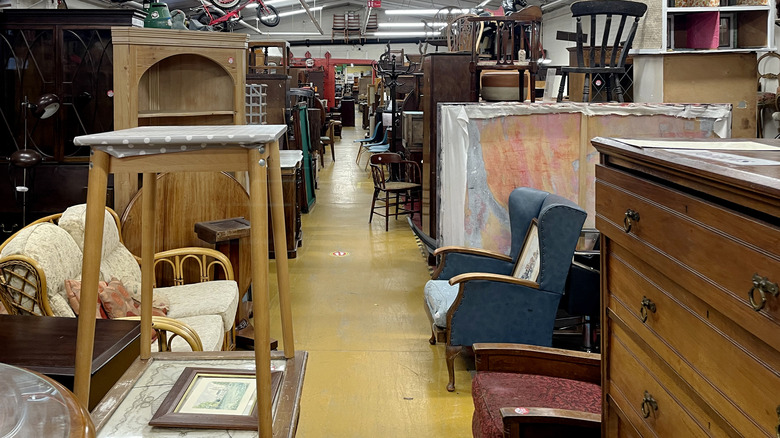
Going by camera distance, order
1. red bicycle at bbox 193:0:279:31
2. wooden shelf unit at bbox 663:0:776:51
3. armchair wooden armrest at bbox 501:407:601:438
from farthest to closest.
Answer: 1. red bicycle at bbox 193:0:279:31
2. wooden shelf unit at bbox 663:0:776:51
3. armchair wooden armrest at bbox 501:407:601:438

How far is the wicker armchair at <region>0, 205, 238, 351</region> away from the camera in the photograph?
2.61 meters

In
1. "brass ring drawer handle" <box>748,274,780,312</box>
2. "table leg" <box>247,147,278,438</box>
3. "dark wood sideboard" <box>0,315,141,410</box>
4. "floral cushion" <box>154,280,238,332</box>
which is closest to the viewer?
"brass ring drawer handle" <box>748,274,780,312</box>

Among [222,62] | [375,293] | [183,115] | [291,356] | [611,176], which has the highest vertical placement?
[222,62]

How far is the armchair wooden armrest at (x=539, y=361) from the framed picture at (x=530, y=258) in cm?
119

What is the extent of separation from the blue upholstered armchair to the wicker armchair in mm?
1188

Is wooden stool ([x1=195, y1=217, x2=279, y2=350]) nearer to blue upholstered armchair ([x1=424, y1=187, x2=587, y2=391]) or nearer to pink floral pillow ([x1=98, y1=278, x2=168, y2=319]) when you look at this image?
pink floral pillow ([x1=98, y1=278, x2=168, y2=319])

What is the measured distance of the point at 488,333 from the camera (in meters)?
3.67

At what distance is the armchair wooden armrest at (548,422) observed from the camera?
179cm

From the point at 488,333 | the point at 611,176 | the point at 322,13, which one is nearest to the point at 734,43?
the point at 488,333

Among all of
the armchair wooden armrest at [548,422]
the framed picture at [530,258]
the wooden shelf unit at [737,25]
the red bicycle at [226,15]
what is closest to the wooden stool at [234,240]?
the framed picture at [530,258]

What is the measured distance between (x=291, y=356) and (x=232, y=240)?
7.70 feet

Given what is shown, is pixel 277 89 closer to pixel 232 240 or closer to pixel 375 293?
pixel 375 293

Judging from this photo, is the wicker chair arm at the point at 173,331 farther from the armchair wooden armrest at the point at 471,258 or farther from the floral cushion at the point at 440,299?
the armchair wooden armrest at the point at 471,258

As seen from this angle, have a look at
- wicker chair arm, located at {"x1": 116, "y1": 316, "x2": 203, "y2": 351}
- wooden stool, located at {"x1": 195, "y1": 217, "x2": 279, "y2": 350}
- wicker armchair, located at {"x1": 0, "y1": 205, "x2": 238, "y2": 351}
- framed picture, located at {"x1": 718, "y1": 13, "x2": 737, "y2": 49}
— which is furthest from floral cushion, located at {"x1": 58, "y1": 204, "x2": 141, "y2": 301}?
framed picture, located at {"x1": 718, "y1": 13, "x2": 737, "y2": 49}
